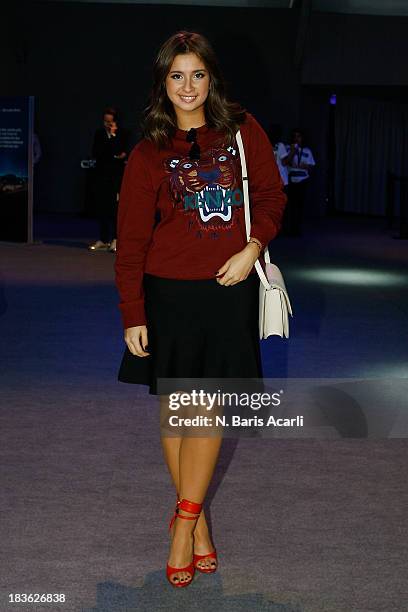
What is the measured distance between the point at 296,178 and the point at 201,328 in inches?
531

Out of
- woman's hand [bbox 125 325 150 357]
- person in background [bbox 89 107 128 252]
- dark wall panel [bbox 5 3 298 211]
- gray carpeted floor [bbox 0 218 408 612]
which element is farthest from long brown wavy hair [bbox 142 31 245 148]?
dark wall panel [bbox 5 3 298 211]

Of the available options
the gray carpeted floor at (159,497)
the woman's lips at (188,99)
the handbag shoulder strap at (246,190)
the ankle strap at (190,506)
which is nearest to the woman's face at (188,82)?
the woman's lips at (188,99)

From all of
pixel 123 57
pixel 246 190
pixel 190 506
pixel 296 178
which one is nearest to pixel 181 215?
pixel 246 190

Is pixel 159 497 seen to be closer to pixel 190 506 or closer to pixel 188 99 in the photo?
pixel 190 506

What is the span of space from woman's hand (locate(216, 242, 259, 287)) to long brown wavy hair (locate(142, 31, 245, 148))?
0.30 meters

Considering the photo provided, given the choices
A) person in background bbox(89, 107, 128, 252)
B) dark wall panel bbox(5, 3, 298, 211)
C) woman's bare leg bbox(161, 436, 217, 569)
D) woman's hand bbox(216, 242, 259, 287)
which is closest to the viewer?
woman's hand bbox(216, 242, 259, 287)

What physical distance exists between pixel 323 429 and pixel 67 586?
2.14 m

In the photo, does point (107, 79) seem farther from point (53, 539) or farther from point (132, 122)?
point (53, 539)

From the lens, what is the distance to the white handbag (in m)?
3.10

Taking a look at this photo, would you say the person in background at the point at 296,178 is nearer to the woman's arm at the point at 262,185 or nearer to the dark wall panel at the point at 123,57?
the dark wall panel at the point at 123,57

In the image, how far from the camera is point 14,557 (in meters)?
3.43

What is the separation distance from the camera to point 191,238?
3.06 m

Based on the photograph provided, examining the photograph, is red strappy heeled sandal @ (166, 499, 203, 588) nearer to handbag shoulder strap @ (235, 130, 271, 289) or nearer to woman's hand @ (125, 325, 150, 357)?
woman's hand @ (125, 325, 150, 357)

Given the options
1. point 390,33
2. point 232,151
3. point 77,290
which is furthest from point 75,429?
point 390,33
